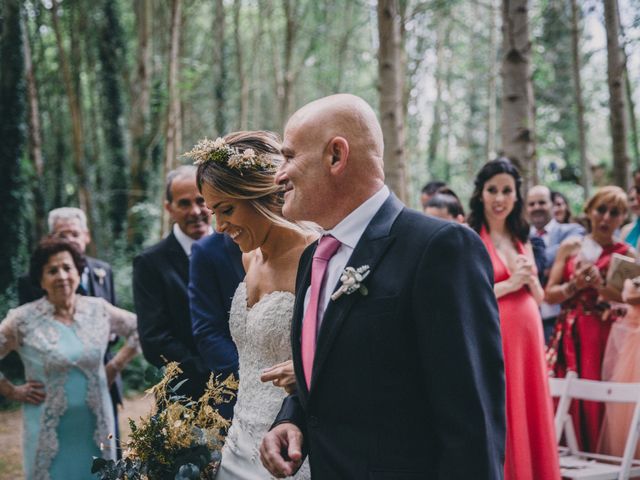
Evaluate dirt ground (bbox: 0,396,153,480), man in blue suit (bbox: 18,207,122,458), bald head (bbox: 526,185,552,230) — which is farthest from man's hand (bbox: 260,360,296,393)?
bald head (bbox: 526,185,552,230)

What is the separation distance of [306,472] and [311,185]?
1.23 m

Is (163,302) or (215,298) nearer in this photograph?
(215,298)

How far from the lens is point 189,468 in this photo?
2641 millimetres

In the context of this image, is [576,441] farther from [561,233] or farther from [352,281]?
[352,281]

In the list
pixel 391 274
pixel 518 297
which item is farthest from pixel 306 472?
pixel 518 297

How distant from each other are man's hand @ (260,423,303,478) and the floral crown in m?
1.23

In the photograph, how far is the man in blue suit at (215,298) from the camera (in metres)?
3.48

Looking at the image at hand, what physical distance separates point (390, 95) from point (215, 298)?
5298mm

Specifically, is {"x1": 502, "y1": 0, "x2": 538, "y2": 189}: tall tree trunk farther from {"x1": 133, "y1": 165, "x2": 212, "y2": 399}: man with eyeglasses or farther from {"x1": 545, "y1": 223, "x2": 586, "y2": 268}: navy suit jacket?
{"x1": 133, "y1": 165, "x2": 212, "y2": 399}: man with eyeglasses

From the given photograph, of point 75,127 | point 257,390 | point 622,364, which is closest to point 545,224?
point 622,364

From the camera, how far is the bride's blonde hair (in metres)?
3.03

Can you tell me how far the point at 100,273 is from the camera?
6.20m

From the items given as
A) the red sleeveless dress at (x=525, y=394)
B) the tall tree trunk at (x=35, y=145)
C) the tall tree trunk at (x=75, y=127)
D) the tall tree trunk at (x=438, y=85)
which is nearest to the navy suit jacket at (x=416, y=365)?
the red sleeveless dress at (x=525, y=394)

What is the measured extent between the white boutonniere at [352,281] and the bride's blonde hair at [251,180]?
3.56 ft
